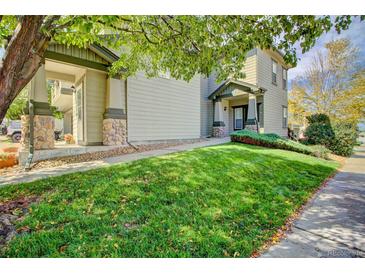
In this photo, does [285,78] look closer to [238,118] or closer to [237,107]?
[237,107]

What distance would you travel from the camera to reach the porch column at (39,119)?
6164 mm

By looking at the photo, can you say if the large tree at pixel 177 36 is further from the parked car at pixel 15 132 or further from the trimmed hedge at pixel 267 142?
the parked car at pixel 15 132

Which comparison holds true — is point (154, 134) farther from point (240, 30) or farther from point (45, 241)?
point (45, 241)

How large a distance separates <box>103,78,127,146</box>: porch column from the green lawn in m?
2.99

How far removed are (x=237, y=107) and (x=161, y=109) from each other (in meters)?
7.13

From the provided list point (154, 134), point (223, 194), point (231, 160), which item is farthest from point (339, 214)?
point (154, 134)

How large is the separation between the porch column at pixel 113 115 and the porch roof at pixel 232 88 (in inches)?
291

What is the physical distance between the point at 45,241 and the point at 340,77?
15.7 meters

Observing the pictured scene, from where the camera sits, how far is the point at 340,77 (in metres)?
12.2

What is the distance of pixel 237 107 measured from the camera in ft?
47.9

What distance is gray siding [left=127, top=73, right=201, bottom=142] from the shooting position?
858 cm

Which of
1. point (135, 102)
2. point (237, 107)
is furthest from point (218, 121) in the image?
point (135, 102)

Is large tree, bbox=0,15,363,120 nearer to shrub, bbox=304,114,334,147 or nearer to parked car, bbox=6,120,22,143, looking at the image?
shrub, bbox=304,114,334,147
